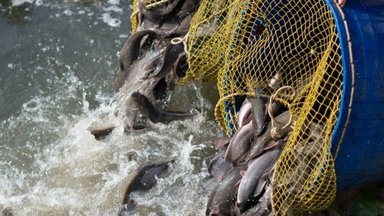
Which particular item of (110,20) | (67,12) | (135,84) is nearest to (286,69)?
(135,84)

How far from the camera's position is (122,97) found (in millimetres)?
4883

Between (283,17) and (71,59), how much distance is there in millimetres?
2443

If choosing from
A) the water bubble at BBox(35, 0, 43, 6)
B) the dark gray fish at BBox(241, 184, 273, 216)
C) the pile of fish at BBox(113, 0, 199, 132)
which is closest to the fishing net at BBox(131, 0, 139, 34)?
the pile of fish at BBox(113, 0, 199, 132)

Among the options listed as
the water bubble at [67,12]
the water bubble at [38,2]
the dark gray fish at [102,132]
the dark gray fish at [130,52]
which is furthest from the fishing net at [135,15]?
the water bubble at [38,2]

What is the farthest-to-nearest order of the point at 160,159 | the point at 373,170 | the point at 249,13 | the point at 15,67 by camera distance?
the point at 15,67
the point at 160,159
the point at 249,13
the point at 373,170

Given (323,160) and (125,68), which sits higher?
(323,160)

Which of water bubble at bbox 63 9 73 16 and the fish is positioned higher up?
the fish

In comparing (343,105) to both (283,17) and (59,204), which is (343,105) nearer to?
(283,17)

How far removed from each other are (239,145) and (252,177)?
0.39 meters

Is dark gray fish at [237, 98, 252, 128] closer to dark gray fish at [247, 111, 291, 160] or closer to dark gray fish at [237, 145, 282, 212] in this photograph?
dark gray fish at [247, 111, 291, 160]

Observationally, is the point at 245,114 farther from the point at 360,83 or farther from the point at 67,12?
the point at 67,12

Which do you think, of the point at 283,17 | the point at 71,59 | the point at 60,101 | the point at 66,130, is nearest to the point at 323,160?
the point at 283,17

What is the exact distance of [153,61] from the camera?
15.8 ft

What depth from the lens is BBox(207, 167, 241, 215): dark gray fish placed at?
3.74 metres
